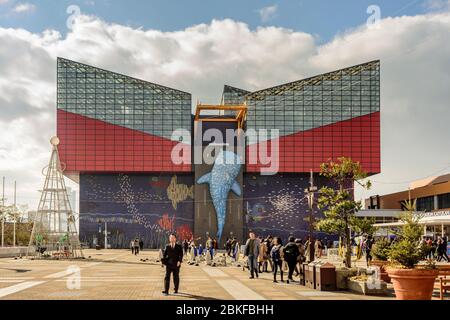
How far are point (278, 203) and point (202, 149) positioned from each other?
13704 mm

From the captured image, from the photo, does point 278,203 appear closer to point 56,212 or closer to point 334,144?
point 334,144

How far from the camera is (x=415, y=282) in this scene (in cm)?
1495

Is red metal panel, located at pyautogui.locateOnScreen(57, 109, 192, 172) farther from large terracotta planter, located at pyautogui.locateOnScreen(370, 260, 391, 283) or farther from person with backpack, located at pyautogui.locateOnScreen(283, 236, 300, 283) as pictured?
large terracotta planter, located at pyautogui.locateOnScreen(370, 260, 391, 283)

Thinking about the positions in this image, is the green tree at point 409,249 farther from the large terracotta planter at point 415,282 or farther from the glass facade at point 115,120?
the glass facade at point 115,120

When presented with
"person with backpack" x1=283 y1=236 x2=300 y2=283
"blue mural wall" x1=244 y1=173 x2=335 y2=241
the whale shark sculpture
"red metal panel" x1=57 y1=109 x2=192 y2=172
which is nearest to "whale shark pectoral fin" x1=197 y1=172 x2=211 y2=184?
the whale shark sculpture

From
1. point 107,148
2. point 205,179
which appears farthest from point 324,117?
point 107,148

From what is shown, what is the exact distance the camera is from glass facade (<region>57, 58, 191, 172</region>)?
90812 mm

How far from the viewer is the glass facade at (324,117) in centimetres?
9031

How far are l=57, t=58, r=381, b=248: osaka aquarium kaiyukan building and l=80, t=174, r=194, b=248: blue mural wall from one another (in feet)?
0.48

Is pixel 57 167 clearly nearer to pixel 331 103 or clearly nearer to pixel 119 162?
pixel 119 162

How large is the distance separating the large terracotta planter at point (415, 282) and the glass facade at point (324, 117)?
75648 mm

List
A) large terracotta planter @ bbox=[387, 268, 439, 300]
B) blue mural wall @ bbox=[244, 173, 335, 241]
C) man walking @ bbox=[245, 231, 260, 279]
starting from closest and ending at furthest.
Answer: large terracotta planter @ bbox=[387, 268, 439, 300], man walking @ bbox=[245, 231, 260, 279], blue mural wall @ bbox=[244, 173, 335, 241]

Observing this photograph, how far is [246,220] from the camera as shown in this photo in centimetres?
9162

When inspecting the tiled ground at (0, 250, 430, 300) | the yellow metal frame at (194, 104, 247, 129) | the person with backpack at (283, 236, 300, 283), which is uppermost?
the yellow metal frame at (194, 104, 247, 129)
